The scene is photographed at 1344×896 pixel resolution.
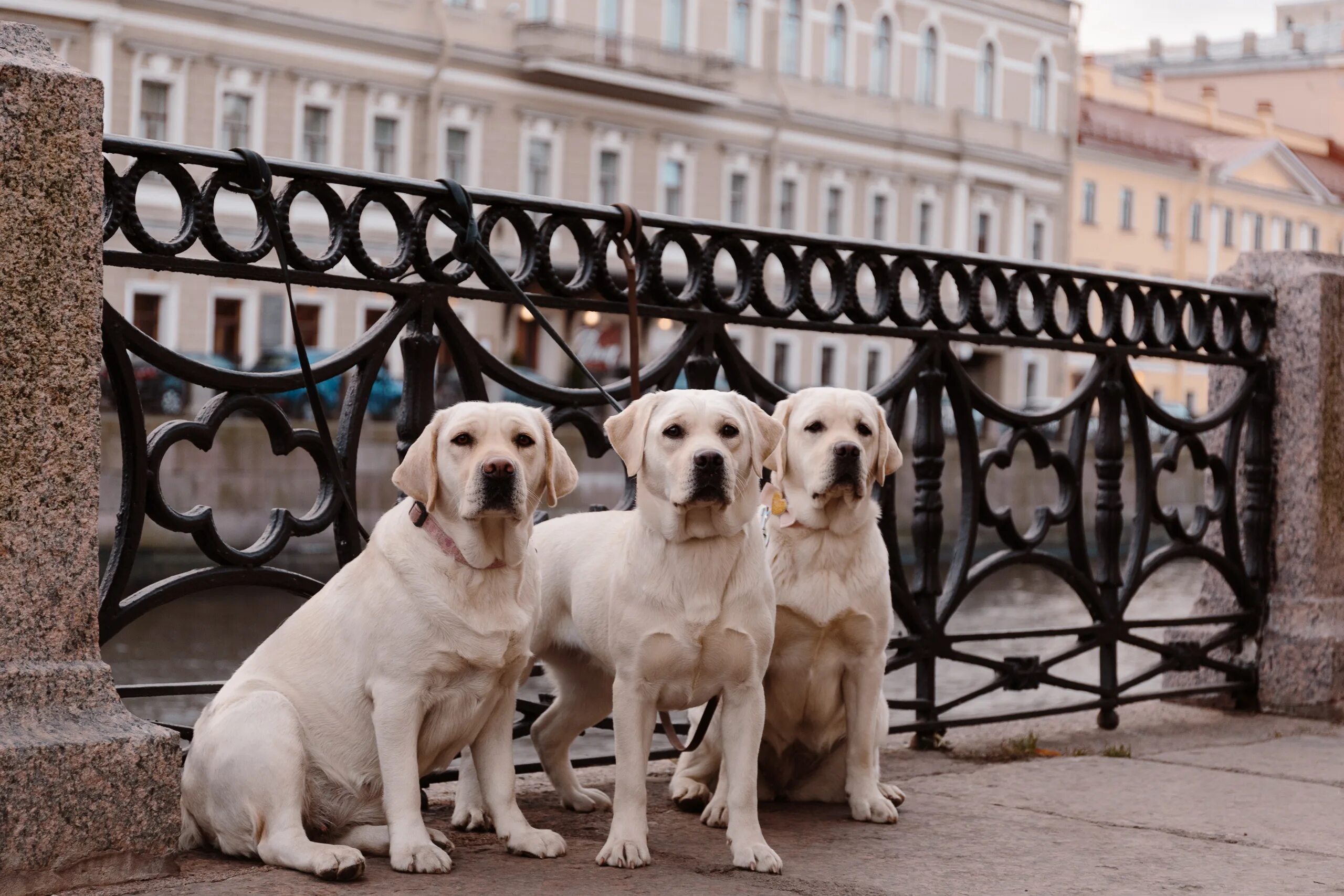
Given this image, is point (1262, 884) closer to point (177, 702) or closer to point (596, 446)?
point (596, 446)

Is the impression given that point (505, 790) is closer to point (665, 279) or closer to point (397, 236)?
point (397, 236)

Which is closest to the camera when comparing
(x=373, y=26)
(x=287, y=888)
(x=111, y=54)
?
(x=287, y=888)

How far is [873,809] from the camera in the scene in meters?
4.99

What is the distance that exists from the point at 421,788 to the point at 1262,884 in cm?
218

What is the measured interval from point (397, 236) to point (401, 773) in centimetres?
160

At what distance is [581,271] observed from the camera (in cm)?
555

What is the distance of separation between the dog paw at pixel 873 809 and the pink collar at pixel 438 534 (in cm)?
140

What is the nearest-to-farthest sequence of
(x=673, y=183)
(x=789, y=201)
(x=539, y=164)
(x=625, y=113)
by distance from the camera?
(x=539, y=164), (x=625, y=113), (x=673, y=183), (x=789, y=201)

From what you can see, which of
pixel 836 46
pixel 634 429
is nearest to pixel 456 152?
pixel 836 46

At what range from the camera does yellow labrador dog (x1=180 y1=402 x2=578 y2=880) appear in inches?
161

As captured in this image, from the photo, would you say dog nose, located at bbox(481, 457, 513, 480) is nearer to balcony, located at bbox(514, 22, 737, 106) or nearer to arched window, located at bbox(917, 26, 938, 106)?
balcony, located at bbox(514, 22, 737, 106)

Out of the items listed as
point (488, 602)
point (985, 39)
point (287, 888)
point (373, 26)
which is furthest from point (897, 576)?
point (985, 39)

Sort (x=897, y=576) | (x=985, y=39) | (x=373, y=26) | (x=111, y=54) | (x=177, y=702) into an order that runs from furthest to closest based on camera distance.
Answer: (x=985, y=39) < (x=373, y=26) < (x=111, y=54) < (x=177, y=702) < (x=897, y=576)

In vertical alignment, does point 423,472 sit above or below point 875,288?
below
